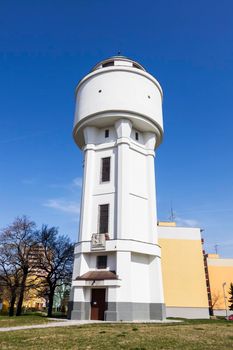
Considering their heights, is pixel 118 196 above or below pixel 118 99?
below

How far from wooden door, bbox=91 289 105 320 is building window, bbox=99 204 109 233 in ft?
14.9

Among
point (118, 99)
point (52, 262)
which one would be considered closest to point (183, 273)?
point (52, 262)

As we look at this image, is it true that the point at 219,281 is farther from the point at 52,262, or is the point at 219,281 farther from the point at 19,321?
the point at 19,321

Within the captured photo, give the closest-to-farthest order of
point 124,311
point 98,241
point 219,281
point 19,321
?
point 19,321 < point 124,311 < point 98,241 < point 219,281

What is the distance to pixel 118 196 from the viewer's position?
23938mm

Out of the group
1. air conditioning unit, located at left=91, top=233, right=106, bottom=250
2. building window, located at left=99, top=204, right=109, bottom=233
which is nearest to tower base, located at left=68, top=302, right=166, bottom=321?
air conditioning unit, located at left=91, top=233, right=106, bottom=250

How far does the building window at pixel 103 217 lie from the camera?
2395 centimetres

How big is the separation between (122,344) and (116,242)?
12.6m

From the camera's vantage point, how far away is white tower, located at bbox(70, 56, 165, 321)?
21.7 metres

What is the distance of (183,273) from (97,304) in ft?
53.6

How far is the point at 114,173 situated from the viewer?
25562mm

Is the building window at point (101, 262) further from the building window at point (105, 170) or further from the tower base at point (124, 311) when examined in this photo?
the building window at point (105, 170)

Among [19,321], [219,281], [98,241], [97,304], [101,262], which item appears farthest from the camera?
[219,281]

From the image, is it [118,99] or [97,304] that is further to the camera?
[118,99]
